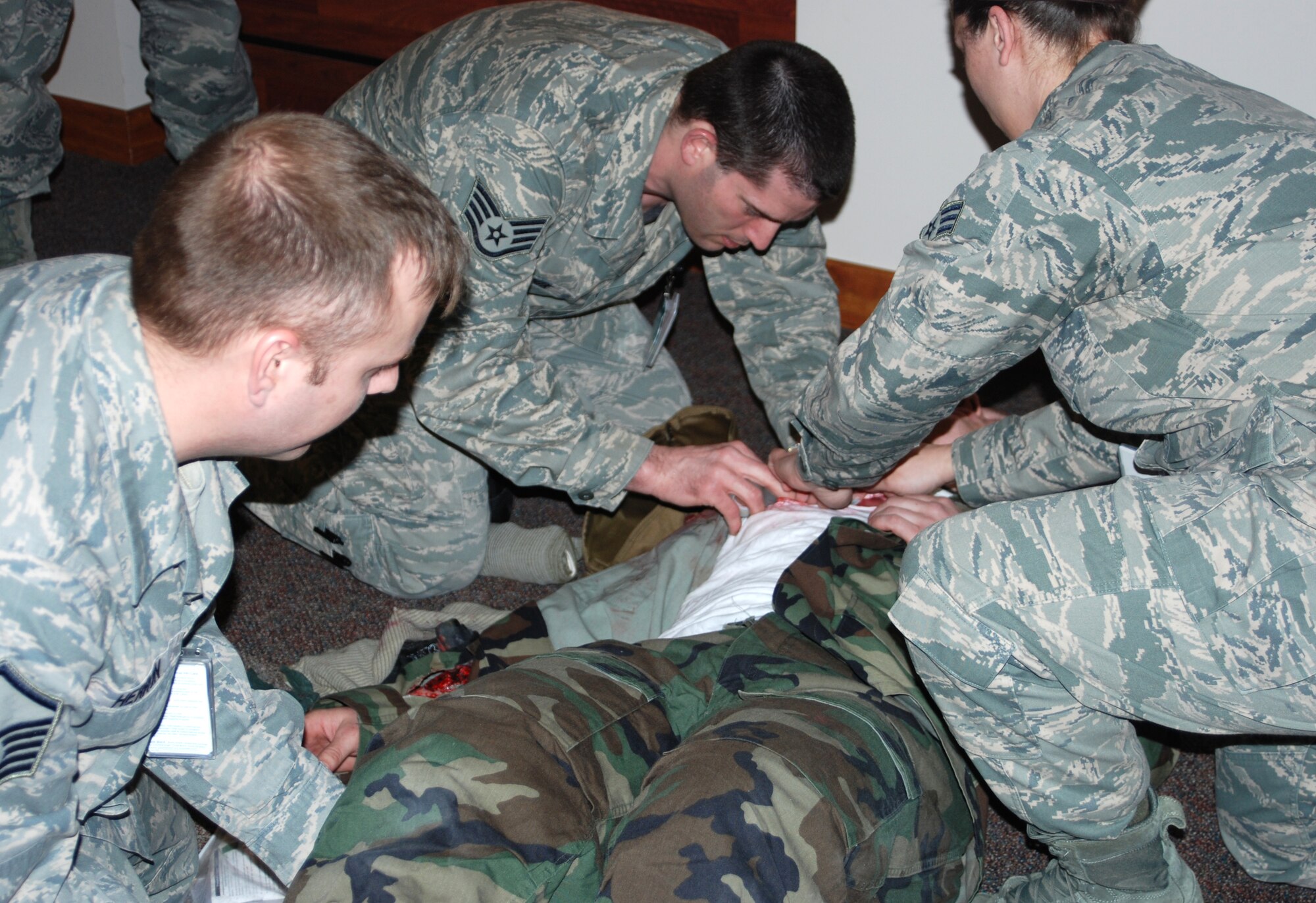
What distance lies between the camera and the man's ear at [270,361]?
3.00 feet

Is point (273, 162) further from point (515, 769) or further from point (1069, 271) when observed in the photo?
point (1069, 271)

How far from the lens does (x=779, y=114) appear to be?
5.12 feet

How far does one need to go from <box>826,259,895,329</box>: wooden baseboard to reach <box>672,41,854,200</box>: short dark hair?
0.93 m

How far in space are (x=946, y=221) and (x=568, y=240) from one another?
76cm

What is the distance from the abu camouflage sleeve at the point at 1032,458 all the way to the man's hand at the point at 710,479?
31 centimetres

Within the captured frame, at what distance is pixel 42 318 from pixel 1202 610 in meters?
1.12

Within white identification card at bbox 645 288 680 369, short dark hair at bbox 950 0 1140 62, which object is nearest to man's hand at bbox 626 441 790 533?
white identification card at bbox 645 288 680 369

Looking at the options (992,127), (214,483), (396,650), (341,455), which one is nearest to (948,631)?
(214,483)

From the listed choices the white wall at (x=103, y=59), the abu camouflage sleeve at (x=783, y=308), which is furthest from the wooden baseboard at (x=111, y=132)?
the abu camouflage sleeve at (x=783, y=308)

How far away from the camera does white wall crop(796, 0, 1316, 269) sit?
6.41 feet

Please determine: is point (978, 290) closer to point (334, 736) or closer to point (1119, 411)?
point (1119, 411)

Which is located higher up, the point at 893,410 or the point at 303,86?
the point at 893,410

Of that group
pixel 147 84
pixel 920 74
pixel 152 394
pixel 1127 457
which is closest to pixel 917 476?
pixel 1127 457

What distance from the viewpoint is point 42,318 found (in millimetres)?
895
